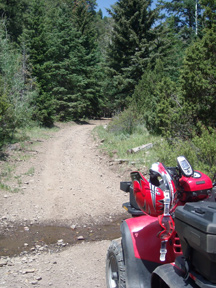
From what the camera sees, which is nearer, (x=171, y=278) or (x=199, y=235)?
(x=199, y=235)

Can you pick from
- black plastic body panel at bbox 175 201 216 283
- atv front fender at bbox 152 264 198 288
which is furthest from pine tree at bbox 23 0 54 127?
black plastic body panel at bbox 175 201 216 283

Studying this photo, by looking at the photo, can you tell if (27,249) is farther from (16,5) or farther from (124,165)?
(16,5)

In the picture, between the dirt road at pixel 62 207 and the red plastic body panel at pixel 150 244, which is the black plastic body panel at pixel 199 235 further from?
the dirt road at pixel 62 207

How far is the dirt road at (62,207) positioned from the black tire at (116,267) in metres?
0.82

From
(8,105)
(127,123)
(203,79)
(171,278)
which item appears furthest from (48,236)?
(127,123)

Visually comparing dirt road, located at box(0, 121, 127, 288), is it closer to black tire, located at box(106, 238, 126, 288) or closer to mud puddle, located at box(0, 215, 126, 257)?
mud puddle, located at box(0, 215, 126, 257)

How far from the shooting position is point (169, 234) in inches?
99.3

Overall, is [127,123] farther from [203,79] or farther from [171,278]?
[171,278]

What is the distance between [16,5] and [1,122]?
1112 inches

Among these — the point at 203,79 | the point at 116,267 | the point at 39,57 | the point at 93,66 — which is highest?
the point at 93,66

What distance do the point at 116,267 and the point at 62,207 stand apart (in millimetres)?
4749

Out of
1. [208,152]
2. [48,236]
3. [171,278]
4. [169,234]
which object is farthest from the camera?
[208,152]

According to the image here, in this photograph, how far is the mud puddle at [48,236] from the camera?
556 centimetres

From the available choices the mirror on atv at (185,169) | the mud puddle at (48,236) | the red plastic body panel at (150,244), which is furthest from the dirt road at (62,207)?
the mirror on atv at (185,169)
